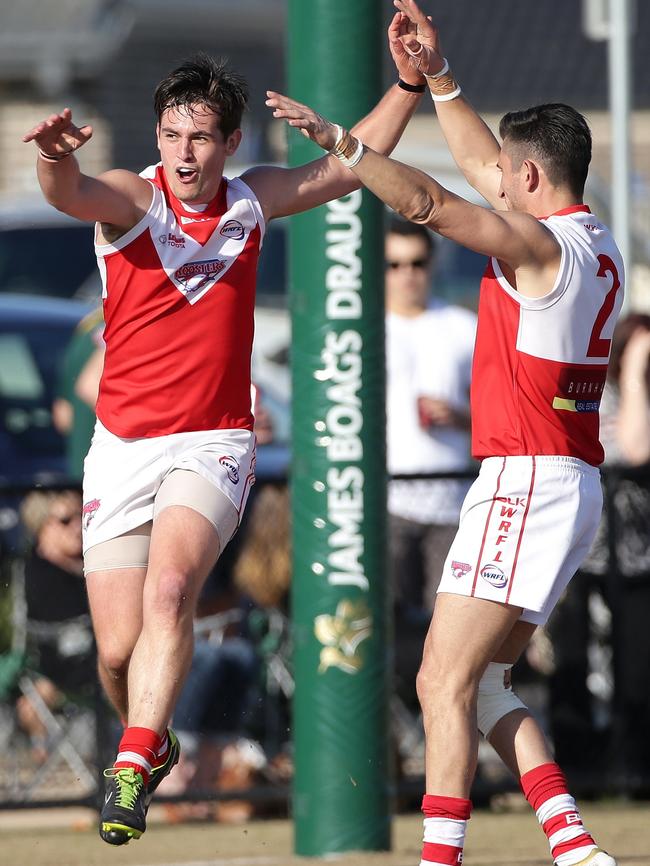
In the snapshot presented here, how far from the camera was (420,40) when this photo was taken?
6137mm

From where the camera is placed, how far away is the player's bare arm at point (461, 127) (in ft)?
20.1

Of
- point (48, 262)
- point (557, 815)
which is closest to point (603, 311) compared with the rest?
point (557, 815)

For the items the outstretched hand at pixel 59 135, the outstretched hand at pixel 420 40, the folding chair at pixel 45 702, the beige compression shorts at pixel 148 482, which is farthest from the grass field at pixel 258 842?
the outstretched hand at pixel 59 135

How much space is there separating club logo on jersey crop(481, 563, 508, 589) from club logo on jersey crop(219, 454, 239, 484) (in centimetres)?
90

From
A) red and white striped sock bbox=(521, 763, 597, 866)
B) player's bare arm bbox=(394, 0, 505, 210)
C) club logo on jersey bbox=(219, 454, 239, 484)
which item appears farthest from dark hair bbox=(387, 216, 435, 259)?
red and white striped sock bbox=(521, 763, 597, 866)

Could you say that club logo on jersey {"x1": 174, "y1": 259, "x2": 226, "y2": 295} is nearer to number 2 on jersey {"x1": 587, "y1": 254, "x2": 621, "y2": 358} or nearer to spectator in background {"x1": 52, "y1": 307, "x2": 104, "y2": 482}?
number 2 on jersey {"x1": 587, "y1": 254, "x2": 621, "y2": 358}

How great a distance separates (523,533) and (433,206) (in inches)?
41.3

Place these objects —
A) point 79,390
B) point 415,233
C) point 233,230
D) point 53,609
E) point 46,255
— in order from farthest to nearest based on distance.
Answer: point 46,255 → point 79,390 → point 415,233 → point 53,609 → point 233,230

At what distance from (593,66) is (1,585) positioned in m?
22.2

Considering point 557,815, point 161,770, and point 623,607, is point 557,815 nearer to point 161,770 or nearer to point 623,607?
point 161,770

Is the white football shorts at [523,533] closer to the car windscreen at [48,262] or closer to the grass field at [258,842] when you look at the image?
the grass field at [258,842]

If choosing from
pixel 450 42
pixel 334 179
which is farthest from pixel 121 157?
pixel 334 179

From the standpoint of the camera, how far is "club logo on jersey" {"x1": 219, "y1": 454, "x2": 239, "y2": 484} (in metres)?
5.96

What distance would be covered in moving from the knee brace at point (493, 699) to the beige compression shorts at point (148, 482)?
0.97 meters
